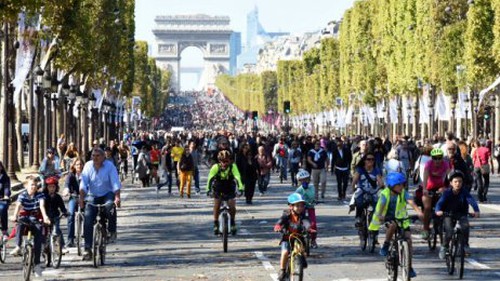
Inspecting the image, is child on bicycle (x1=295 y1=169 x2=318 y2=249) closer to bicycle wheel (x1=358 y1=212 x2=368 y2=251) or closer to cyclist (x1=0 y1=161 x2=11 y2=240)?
bicycle wheel (x1=358 y1=212 x2=368 y2=251)

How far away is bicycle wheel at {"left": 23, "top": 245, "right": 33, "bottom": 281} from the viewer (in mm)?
18641

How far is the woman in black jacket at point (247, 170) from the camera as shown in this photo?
3800cm

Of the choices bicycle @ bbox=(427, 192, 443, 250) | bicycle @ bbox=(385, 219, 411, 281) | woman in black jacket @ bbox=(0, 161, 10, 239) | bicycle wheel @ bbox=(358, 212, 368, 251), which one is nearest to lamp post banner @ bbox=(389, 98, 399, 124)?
bicycle @ bbox=(427, 192, 443, 250)

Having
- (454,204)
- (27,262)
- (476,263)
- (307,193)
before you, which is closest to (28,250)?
(27,262)

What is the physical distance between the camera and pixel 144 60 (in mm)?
143125

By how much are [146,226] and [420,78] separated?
2025 inches

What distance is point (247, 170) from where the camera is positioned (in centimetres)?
3894

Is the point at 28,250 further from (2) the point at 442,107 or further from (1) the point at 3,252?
(2) the point at 442,107

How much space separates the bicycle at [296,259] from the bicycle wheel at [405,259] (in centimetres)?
133

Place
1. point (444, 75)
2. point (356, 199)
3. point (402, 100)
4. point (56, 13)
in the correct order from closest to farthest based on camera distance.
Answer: point (356, 199)
point (56, 13)
point (444, 75)
point (402, 100)

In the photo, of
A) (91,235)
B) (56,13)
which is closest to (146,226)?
(91,235)

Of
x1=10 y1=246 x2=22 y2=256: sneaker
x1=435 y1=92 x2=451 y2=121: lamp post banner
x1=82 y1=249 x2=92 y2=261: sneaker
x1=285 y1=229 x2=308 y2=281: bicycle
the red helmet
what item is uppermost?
x1=435 y1=92 x2=451 y2=121: lamp post banner

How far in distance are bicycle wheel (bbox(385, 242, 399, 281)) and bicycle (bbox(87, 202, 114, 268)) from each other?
4.91 m

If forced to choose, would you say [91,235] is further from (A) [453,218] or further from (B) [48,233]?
(A) [453,218]
